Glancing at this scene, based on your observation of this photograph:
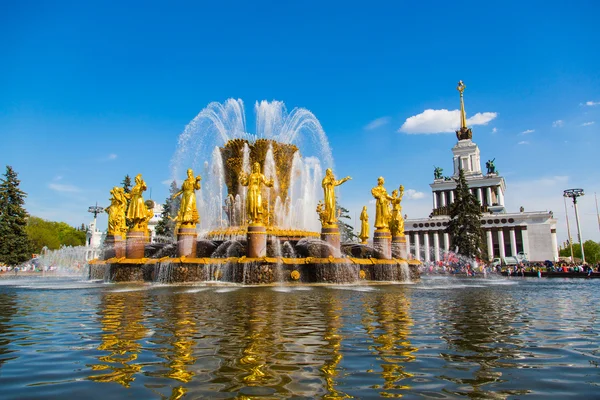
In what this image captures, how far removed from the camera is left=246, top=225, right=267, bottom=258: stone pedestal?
18.0 m

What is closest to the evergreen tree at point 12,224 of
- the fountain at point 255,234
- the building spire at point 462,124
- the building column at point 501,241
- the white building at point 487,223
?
the fountain at point 255,234

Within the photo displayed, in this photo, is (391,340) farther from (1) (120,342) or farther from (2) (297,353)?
(1) (120,342)

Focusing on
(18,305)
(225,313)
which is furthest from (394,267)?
(18,305)

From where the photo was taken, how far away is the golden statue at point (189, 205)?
19.3 metres

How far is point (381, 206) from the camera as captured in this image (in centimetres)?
2272

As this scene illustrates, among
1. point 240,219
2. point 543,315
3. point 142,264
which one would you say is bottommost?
point 543,315

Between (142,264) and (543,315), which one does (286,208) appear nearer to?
(142,264)

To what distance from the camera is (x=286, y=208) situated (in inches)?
978

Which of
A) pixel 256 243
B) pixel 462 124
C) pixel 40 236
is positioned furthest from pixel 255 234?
pixel 462 124

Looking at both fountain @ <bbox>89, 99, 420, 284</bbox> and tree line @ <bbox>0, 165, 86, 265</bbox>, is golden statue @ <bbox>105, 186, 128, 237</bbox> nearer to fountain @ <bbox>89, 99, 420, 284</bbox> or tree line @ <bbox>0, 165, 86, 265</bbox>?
fountain @ <bbox>89, 99, 420, 284</bbox>

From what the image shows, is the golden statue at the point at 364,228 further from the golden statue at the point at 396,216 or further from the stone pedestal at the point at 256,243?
the stone pedestal at the point at 256,243

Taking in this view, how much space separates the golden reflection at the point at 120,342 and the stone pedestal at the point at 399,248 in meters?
17.0

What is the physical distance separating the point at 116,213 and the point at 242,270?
10.4 metres

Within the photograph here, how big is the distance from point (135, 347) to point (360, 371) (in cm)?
295
